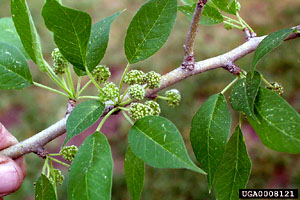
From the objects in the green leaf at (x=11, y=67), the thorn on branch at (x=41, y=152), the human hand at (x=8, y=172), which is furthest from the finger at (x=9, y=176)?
the green leaf at (x=11, y=67)

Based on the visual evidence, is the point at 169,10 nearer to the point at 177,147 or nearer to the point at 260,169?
the point at 177,147

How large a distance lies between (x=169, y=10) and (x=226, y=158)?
391 mm

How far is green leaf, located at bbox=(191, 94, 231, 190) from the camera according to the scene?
792 mm

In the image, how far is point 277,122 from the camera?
2.52 ft

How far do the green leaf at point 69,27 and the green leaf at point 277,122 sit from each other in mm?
402

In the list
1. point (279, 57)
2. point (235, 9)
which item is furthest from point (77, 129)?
point (279, 57)

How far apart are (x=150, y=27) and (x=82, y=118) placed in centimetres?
26

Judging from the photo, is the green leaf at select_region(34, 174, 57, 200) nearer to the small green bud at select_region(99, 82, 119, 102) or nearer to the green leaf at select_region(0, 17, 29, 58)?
the small green bud at select_region(99, 82, 119, 102)

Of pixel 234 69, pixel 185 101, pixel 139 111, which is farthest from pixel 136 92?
pixel 185 101

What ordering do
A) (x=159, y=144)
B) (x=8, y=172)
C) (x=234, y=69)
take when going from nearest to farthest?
(x=159, y=144) → (x=234, y=69) → (x=8, y=172)

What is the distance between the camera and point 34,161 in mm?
3398

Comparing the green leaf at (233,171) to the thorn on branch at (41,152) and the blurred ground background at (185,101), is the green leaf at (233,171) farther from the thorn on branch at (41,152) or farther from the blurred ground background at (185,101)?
the blurred ground background at (185,101)

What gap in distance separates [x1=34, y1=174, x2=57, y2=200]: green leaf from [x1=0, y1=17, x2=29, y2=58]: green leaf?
43cm

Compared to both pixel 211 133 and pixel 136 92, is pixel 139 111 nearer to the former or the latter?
pixel 136 92
